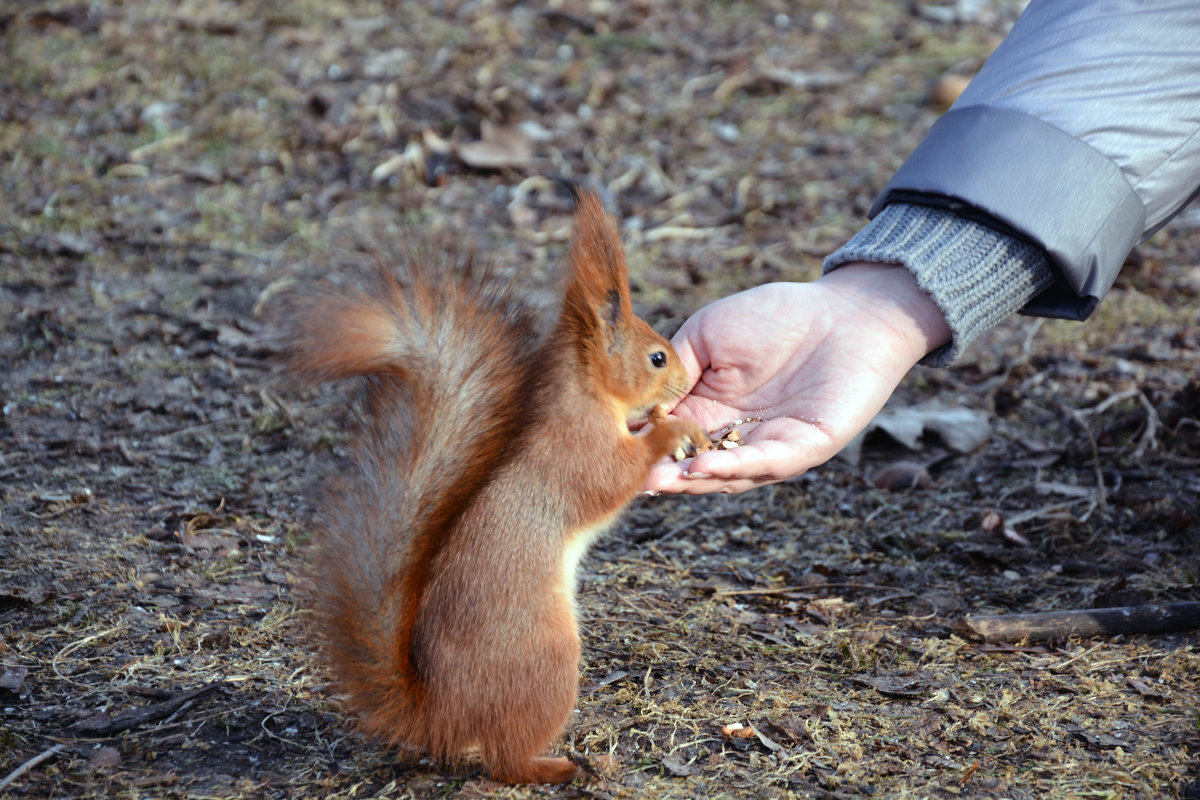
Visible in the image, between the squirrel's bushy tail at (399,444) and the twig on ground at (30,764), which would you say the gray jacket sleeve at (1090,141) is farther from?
the twig on ground at (30,764)

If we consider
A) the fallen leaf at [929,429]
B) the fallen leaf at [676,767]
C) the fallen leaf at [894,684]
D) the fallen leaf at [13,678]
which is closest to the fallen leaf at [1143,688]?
the fallen leaf at [894,684]

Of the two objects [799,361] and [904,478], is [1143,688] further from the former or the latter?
[904,478]

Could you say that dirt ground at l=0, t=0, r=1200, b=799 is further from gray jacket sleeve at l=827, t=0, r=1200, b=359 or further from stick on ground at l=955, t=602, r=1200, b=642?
gray jacket sleeve at l=827, t=0, r=1200, b=359

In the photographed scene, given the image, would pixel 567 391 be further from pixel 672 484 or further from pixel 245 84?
pixel 245 84

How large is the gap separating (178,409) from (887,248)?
189cm

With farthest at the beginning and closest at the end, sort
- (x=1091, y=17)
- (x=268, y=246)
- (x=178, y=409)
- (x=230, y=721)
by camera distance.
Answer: (x=268, y=246)
(x=178, y=409)
(x=1091, y=17)
(x=230, y=721)

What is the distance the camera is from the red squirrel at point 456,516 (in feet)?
5.00

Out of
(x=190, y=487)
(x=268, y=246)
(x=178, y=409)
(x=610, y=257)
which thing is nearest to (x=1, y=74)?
(x=268, y=246)

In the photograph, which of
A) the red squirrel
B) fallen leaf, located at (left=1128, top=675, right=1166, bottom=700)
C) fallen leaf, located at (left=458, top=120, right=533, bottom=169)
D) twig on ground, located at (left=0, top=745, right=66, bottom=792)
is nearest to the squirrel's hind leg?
the red squirrel

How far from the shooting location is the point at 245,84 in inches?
191

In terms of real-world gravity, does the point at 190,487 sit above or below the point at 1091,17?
below

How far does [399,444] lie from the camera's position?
1.59 metres

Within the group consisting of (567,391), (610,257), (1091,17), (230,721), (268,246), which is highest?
(1091,17)

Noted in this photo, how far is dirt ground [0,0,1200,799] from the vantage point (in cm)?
166
